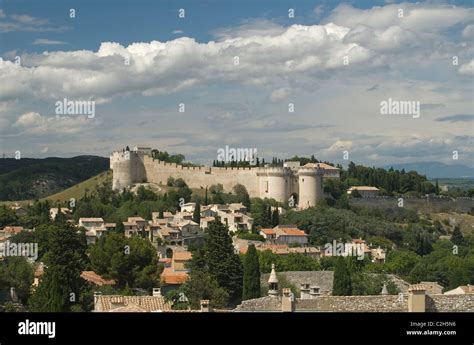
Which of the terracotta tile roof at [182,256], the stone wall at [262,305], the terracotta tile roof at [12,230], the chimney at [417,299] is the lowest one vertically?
the terracotta tile roof at [182,256]

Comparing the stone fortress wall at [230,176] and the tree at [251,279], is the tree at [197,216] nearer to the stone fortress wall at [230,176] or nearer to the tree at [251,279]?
the stone fortress wall at [230,176]

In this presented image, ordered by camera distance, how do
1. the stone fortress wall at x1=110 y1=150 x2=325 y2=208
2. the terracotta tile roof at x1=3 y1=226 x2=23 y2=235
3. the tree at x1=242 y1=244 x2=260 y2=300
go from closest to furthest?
the tree at x1=242 y1=244 x2=260 y2=300 → the terracotta tile roof at x1=3 y1=226 x2=23 y2=235 → the stone fortress wall at x1=110 y1=150 x2=325 y2=208

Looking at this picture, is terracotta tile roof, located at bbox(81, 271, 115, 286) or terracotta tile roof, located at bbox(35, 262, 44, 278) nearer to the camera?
terracotta tile roof, located at bbox(81, 271, 115, 286)

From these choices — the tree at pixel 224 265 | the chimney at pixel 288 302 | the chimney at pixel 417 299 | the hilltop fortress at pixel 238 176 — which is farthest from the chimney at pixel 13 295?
the hilltop fortress at pixel 238 176

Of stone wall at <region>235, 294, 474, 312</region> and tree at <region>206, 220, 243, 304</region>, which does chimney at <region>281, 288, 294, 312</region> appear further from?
tree at <region>206, 220, 243, 304</region>

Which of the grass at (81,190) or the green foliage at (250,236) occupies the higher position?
the grass at (81,190)

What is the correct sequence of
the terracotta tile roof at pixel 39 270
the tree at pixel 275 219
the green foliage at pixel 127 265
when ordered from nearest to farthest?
the terracotta tile roof at pixel 39 270 → the green foliage at pixel 127 265 → the tree at pixel 275 219

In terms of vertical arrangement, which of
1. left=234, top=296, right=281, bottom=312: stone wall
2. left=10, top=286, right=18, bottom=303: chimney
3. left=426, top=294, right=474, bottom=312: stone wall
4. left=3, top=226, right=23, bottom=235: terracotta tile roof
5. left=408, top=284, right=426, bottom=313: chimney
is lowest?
left=10, top=286, right=18, bottom=303: chimney

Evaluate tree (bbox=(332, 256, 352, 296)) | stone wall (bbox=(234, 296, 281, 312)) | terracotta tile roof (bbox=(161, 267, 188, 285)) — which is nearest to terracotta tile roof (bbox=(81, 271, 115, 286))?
terracotta tile roof (bbox=(161, 267, 188, 285))

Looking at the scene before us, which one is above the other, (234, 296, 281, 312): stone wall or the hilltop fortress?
→ the hilltop fortress
